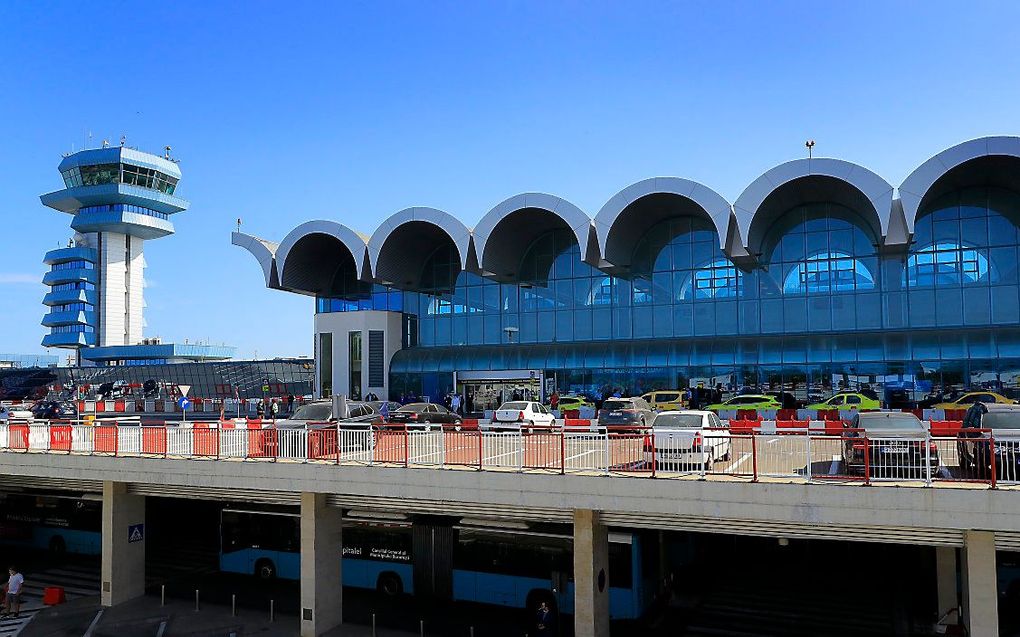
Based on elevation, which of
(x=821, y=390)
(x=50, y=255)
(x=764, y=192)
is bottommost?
(x=821, y=390)

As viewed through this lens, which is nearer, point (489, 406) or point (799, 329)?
point (799, 329)

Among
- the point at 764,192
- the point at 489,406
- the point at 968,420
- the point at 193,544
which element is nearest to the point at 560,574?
the point at 968,420

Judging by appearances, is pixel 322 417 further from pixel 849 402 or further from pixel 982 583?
pixel 849 402

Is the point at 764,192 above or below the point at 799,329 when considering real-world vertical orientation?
above

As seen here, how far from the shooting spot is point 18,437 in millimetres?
23359

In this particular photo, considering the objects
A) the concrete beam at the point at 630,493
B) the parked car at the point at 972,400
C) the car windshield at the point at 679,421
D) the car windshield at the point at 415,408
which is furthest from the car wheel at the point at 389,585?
the parked car at the point at 972,400

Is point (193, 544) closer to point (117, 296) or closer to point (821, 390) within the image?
point (821, 390)

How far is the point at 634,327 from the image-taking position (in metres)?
45.0

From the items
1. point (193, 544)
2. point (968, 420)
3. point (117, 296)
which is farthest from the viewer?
point (117, 296)

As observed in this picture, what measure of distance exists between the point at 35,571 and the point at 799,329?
36.0 metres

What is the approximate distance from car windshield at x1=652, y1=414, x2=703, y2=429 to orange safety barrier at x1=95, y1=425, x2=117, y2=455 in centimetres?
1490

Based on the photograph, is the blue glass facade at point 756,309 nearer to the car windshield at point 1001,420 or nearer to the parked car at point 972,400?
the parked car at point 972,400

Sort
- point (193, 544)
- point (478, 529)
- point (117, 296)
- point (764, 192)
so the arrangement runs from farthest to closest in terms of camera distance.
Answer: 1. point (117, 296)
2. point (764, 192)
3. point (193, 544)
4. point (478, 529)

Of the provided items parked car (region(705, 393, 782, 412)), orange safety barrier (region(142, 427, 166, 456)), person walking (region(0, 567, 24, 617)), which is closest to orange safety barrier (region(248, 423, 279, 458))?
orange safety barrier (region(142, 427, 166, 456))
